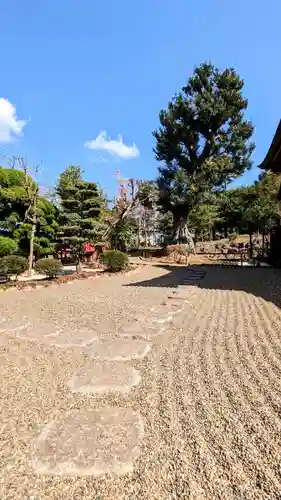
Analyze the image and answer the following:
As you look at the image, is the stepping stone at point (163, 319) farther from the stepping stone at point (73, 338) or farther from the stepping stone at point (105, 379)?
the stepping stone at point (105, 379)

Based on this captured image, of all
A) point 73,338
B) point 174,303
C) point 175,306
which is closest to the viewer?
point 73,338

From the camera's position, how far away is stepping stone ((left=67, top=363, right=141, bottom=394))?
2324 millimetres

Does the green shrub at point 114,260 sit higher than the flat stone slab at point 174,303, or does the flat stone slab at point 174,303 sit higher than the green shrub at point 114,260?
the green shrub at point 114,260

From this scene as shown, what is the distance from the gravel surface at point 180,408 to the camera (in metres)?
1.39

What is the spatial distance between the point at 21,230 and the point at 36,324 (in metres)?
7.99

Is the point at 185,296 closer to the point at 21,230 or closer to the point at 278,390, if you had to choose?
the point at 278,390

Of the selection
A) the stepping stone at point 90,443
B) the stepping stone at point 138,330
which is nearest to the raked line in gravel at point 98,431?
the stepping stone at point 90,443

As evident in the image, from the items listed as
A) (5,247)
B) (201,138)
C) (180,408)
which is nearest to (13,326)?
(180,408)

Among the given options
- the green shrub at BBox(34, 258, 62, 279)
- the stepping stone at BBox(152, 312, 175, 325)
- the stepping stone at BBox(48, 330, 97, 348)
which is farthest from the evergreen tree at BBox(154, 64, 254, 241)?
the stepping stone at BBox(48, 330, 97, 348)

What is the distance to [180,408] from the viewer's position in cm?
201

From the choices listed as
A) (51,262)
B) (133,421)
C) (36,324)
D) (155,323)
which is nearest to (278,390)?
(133,421)

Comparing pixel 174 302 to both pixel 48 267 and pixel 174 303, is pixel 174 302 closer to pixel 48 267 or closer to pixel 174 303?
pixel 174 303

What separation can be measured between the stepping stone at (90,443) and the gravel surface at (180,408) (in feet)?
0.14

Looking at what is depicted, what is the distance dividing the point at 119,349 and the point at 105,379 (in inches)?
27.0
